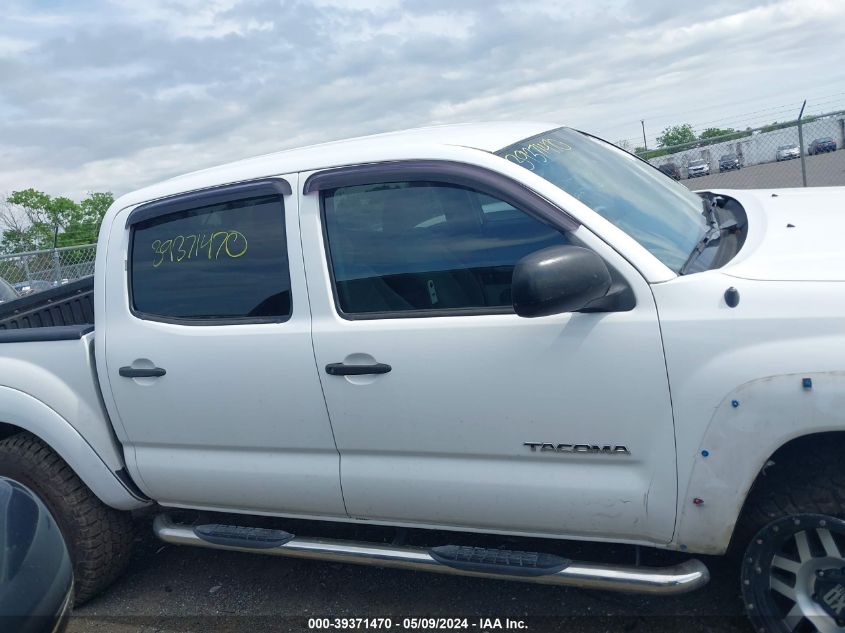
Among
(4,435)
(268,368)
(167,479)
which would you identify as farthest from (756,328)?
(4,435)

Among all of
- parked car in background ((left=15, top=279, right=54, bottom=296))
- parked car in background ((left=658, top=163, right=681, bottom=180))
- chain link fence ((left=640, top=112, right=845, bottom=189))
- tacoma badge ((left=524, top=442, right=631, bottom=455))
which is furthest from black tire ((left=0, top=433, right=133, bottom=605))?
parked car in background ((left=15, top=279, right=54, bottom=296))

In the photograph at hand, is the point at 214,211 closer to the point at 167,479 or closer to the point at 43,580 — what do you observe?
the point at 167,479

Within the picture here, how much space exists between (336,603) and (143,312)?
62.4 inches

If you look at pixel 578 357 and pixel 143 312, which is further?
pixel 143 312

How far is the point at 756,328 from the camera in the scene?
2.45m

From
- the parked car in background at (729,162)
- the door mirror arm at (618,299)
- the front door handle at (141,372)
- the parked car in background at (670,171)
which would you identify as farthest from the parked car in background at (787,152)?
the front door handle at (141,372)

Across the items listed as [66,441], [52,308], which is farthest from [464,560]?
[52,308]

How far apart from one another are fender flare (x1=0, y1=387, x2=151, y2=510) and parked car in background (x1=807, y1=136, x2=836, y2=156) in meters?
10.0

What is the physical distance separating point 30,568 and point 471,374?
4.94ft

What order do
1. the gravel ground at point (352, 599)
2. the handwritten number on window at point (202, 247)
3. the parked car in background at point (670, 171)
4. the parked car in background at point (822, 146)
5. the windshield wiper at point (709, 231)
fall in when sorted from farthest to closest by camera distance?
1. the parked car in background at point (822, 146)
2. the parked car in background at point (670, 171)
3. the handwritten number on window at point (202, 247)
4. the gravel ground at point (352, 599)
5. the windshield wiper at point (709, 231)

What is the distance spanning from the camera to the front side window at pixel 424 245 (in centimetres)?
289

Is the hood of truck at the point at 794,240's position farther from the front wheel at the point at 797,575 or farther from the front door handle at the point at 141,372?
the front door handle at the point at 141,372

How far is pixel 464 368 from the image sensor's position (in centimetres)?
282

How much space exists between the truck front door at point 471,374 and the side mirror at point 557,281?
4.9 inches
